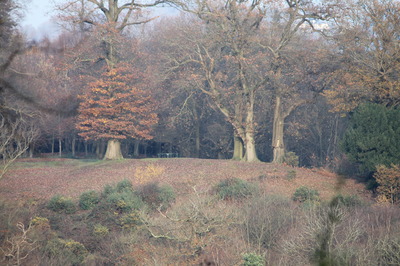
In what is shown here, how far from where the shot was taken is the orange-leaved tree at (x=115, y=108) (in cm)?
3375

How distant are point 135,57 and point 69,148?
765 inches

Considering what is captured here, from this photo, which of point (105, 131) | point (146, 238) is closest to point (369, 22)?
point (146, 238)

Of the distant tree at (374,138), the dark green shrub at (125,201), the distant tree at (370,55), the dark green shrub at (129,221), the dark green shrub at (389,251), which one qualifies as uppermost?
the distant tree at (370,55)

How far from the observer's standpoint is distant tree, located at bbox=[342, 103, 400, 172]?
20.5 m

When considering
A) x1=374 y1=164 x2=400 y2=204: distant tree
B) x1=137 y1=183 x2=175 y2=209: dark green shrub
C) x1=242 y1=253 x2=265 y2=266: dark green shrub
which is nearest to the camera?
x1=242 y1=253 x2=265 y2=266: dark green shrub

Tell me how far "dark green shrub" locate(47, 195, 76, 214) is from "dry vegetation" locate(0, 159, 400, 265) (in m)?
0.06

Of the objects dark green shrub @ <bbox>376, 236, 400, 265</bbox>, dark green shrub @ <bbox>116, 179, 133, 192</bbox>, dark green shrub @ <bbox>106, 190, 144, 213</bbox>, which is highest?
dark green shrub @ <bbox>376, 236, 400, 265</bbox>

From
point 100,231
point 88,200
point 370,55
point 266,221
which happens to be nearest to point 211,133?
point 370,55

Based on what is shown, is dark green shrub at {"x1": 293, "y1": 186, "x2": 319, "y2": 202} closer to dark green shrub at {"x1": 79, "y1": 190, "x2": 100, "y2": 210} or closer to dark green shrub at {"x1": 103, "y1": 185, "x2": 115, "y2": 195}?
dark green shrub at {"x1": 103, "y1": 185, "x2": 115, "y2": 195}

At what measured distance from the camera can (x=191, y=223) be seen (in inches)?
403

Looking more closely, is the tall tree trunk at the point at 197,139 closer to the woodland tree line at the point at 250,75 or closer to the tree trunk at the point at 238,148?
the woodland tree line at the point at 250,75

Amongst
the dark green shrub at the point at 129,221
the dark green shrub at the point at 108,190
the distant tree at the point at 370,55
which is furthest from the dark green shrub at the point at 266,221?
the distant tree at the point at 370,55

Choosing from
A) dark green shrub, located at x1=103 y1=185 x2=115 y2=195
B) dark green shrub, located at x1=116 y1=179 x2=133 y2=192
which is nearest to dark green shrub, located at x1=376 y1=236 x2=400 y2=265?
dark green shrub, located at x1=116 y1=179 x2=133 y2=192

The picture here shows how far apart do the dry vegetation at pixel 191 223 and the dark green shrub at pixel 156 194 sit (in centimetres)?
6
